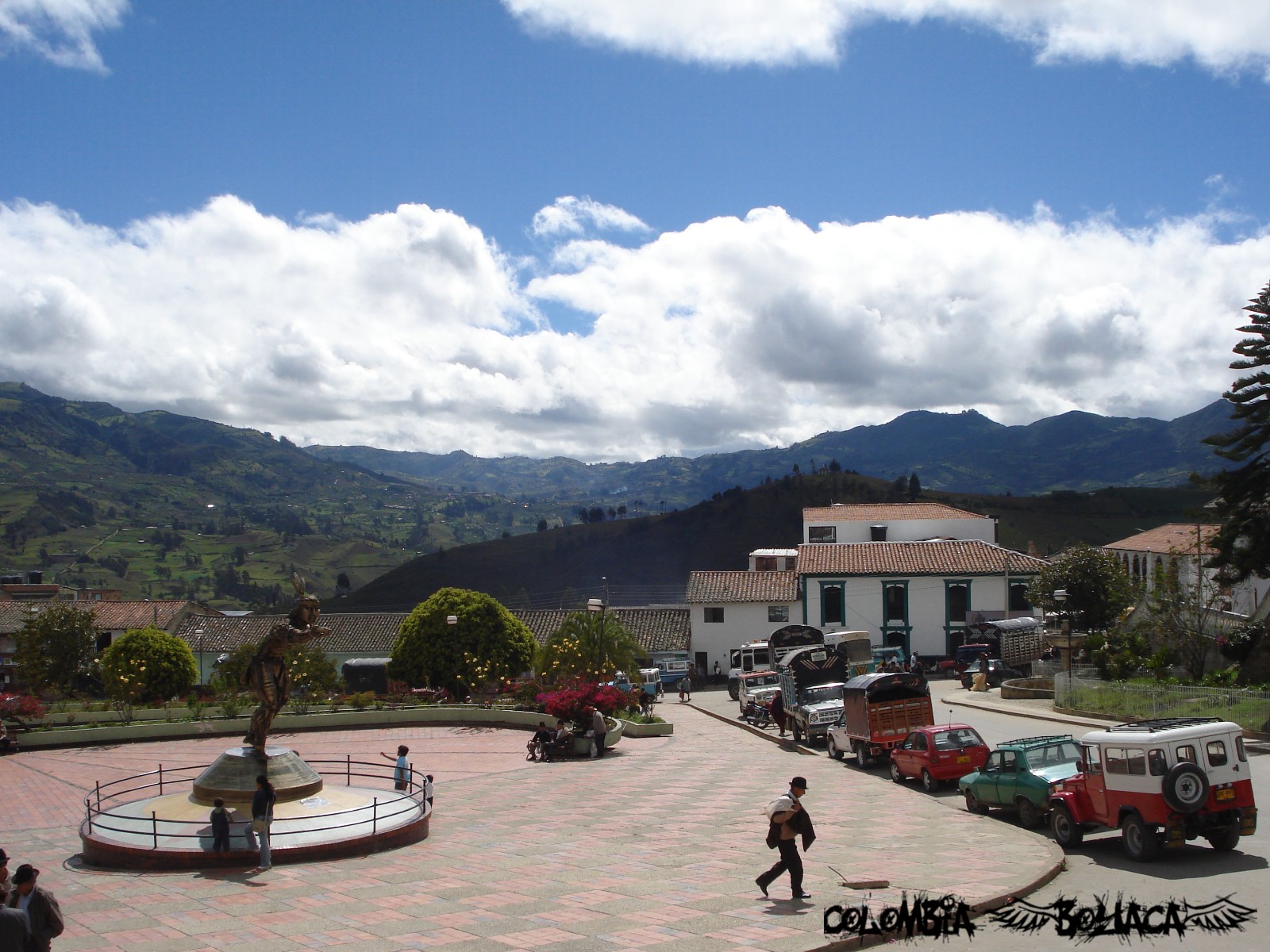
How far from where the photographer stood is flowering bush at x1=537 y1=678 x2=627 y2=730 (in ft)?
85.0

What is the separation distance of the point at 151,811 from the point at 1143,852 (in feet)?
45.8

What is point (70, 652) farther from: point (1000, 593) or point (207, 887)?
point (1000, 593)

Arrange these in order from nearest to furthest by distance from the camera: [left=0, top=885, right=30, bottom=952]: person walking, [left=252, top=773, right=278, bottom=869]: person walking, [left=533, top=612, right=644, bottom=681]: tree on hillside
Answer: [left=0, top=885, right=30, bottom=952]: person walking, [left=252, top=773, right=278, bottom=869]: person walking, [left=533, top=612, right=644, bottom=681]: tree on hillside

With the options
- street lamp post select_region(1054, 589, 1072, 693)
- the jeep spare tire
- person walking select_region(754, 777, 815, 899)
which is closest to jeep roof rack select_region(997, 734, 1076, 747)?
the jeep spare tire

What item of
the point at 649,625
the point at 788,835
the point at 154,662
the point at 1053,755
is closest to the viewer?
the point at 788,835

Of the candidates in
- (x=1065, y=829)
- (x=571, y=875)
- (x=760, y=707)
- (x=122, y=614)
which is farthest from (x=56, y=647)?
(x=1065, y=829)

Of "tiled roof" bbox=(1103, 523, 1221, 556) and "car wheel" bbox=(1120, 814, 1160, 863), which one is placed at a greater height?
"tiled roof" bbox=(1103, 523, 1221, 556)

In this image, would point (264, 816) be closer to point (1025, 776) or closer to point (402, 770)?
point (402, 770)

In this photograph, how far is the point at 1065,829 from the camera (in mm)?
13969

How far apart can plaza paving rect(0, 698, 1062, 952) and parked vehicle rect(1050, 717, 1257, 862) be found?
108 cm

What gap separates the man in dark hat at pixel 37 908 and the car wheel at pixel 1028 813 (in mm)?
13047

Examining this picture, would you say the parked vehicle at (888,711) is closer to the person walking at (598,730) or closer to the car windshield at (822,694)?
the car windshield at (822,694)

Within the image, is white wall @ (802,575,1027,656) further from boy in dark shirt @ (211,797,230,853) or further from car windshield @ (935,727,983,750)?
boy in dark shirt @ (211,797,230,853)

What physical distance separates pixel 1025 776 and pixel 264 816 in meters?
11.2
